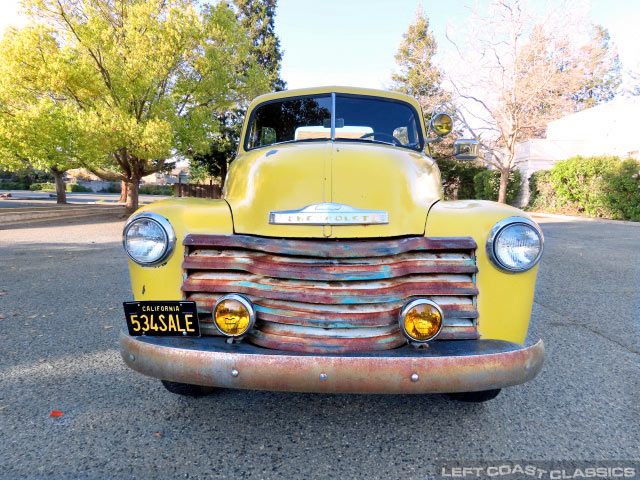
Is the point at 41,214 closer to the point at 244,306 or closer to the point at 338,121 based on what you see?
the point at 338,121

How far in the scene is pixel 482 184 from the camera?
80.0 ft

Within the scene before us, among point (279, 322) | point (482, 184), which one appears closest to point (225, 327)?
point (279, 322)

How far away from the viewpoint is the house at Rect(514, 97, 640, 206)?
781 inches

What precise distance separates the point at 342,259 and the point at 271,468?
1.02 m

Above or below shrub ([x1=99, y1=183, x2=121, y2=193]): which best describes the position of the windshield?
below

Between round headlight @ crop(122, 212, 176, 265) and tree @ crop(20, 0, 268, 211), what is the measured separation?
1076 cm

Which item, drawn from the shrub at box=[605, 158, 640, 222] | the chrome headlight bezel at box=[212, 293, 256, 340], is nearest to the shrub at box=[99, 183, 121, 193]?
the shrub at box=[605, 158, 640, 222]

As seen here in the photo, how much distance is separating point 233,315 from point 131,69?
40.9 ft

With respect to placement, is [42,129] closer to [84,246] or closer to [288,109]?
[84,246]

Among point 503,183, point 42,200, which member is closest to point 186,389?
point 503,183

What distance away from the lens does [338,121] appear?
3211mm

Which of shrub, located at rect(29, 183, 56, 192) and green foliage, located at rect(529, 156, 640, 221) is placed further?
shrub, located at rect(29, 183, 56, 192)

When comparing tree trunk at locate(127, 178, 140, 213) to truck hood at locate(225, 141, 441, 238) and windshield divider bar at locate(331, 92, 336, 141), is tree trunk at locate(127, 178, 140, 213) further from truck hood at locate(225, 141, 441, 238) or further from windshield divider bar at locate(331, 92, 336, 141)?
truck hood at locate(225, 141, 441, 238)

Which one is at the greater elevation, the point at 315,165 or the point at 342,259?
the point at 315,165
